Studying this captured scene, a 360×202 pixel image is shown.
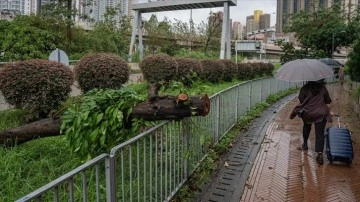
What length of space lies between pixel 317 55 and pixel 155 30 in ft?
54.9

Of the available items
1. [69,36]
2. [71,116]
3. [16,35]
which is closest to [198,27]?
[69,36]

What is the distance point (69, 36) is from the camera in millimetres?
20172

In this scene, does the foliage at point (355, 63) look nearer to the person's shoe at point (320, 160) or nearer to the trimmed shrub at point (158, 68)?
the person's shoe at point (320, 160)

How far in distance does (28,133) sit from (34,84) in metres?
1.72

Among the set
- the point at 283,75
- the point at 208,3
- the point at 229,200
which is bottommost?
the point at 229,200

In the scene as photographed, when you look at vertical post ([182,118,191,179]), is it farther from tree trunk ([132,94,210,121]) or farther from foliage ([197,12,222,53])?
foliage ([197,12,222,53])

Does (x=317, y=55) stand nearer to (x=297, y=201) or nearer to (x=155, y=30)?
(x=155, y=30)

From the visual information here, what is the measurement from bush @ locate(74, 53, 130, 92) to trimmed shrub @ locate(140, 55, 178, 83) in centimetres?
222

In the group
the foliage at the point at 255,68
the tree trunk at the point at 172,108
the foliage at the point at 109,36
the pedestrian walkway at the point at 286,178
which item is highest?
the foliage at the point at 109,36

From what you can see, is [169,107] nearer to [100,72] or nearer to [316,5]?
[100,72]

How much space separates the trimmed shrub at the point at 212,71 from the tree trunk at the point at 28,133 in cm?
894

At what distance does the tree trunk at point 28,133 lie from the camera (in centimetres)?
493

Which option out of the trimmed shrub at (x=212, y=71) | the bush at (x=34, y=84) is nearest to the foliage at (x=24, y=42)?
the trimmed shrub at (x=212, y=71)

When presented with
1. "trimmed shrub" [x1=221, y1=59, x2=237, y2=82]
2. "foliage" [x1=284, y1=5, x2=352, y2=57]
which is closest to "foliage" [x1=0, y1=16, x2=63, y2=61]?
"trimmed shrub" [x1=221, y1=59, x2=237, y2=82]
